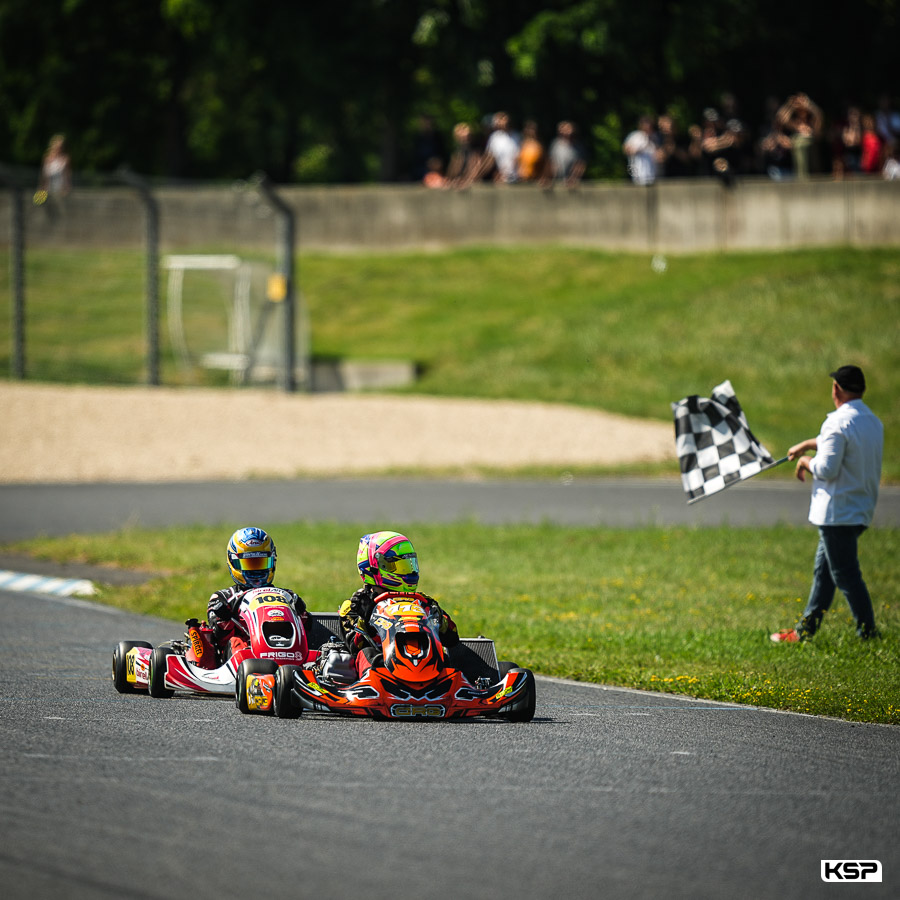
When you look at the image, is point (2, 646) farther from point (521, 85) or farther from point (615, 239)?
point (521, 85)

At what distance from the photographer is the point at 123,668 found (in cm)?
846

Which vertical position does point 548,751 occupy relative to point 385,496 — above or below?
below

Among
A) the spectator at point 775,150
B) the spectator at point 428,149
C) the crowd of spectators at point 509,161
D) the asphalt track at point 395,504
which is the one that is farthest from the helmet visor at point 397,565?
the spectator at point 428,149

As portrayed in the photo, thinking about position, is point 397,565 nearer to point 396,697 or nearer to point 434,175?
point 396,697

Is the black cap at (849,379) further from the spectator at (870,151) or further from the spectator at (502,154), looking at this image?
the spectator at (502,154)

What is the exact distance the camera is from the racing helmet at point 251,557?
833 cm

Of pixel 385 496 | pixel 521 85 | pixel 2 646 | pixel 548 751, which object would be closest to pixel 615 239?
pixel 521 85

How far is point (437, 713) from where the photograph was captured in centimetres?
764

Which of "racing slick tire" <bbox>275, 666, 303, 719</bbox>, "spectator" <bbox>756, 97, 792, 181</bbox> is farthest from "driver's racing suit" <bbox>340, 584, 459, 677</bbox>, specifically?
"spectator" <bbox>756, 97, 792, 181</bbox>

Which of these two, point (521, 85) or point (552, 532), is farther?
point (521, 85)

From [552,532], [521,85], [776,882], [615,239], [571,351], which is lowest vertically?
[776,882]

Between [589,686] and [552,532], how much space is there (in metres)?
6.49

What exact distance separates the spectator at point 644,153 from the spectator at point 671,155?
161 mm

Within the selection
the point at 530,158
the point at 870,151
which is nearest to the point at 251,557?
the point at 870,151
